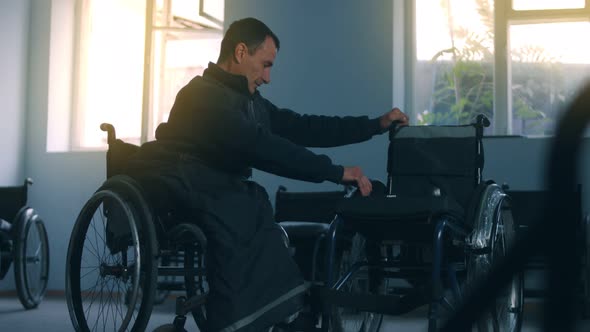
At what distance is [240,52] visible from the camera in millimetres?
2320

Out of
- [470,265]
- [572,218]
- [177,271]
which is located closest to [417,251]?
[470,265]

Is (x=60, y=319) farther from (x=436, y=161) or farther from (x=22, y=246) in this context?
(x=436, y=161)

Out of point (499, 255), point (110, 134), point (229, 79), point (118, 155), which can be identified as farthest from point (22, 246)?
point (499, 255)

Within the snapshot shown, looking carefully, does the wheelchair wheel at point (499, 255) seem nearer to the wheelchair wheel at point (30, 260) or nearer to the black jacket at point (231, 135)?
the black jacket at point (231, 135)

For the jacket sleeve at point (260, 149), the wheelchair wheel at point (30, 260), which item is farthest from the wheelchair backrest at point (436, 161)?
the wheelchair wheel at point (30, 260)

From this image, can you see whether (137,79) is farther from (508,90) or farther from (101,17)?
(508,90)

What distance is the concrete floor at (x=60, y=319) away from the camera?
11.5 feet

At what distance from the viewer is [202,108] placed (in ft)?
6.88

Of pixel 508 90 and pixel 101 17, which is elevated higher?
pixel 101 17

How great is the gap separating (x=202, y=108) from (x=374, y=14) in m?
2.68

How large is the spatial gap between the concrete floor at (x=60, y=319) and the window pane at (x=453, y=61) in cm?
111

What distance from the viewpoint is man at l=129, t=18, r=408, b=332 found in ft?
6.33

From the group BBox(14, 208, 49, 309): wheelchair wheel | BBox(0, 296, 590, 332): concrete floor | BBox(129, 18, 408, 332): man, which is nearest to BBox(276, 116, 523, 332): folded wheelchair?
BBox(129, 18, 408, 332): man

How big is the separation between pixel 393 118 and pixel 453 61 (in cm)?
227
